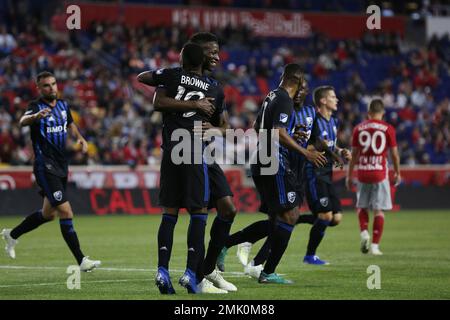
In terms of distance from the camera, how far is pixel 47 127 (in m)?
12.2

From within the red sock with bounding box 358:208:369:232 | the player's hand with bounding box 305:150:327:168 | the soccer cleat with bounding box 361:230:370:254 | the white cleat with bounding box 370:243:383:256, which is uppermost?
the player's hand with bounding box 305:150:327:168

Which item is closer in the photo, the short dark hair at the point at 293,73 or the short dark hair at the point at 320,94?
the short dark hair at the point at 293,73

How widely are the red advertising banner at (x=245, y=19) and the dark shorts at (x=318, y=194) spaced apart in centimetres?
2286

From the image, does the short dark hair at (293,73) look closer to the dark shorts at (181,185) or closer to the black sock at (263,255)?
the dark shorts at (181,185)

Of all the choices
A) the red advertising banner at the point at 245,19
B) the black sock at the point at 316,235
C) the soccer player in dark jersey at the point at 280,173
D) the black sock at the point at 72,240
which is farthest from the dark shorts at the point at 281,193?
the red advertising banner at the point at 245,19

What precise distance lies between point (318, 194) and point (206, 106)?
4815mm

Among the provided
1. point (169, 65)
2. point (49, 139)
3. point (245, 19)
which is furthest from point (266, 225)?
point (245, 19)

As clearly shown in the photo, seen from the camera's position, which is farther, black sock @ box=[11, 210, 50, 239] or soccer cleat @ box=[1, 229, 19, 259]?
soccer cleat @ box=[1, 229, 19, 259]

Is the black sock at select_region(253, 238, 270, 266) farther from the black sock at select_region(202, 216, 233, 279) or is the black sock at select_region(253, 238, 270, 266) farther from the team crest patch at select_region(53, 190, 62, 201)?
the team crest patch at select_region(53, 190, 62, 201)

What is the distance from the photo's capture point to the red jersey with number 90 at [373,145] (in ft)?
50.3

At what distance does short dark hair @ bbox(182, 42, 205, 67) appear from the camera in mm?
9609

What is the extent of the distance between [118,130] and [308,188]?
15.5 meters

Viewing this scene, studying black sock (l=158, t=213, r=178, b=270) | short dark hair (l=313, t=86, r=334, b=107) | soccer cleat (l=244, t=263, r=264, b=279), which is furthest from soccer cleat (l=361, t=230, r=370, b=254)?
black sock (l=158, t=213, r=178, b=270)

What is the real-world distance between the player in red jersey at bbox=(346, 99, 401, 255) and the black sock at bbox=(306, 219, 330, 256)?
5.16ft
